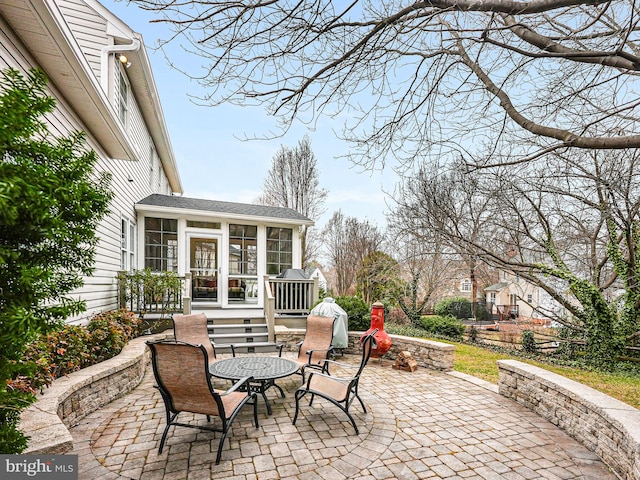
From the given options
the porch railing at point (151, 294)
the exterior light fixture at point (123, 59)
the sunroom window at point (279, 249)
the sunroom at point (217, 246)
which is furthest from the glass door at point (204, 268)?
the exterior light fixture at point (123, 59)

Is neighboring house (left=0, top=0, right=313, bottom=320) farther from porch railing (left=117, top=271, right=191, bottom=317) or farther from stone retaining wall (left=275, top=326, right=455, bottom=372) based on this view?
stone retaining wall (left=275, top=326, right=455, bottom=372)

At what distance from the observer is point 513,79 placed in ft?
12.7

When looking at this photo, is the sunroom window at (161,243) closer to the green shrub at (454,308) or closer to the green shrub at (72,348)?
the green shrub at (72,348)

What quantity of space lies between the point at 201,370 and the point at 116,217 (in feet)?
17.4

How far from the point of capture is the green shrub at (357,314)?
7.73m

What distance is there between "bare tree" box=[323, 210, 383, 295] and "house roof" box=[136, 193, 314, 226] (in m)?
7.54

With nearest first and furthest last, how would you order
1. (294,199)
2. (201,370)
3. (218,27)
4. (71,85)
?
(218,27) < (201,370) < (71,85) < (294,199)

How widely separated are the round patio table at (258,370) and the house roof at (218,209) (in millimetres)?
5123

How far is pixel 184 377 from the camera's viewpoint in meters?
3.04

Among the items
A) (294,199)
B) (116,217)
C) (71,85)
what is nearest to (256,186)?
(294,199)

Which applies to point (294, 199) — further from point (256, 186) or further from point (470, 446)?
point (470, 446)

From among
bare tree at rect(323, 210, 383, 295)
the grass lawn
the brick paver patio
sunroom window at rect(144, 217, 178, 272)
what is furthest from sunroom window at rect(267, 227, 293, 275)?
bare tree at rect(323, 210, 383, 295)

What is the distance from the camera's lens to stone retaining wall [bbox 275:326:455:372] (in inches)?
230

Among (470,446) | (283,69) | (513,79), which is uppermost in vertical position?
(513,79)
